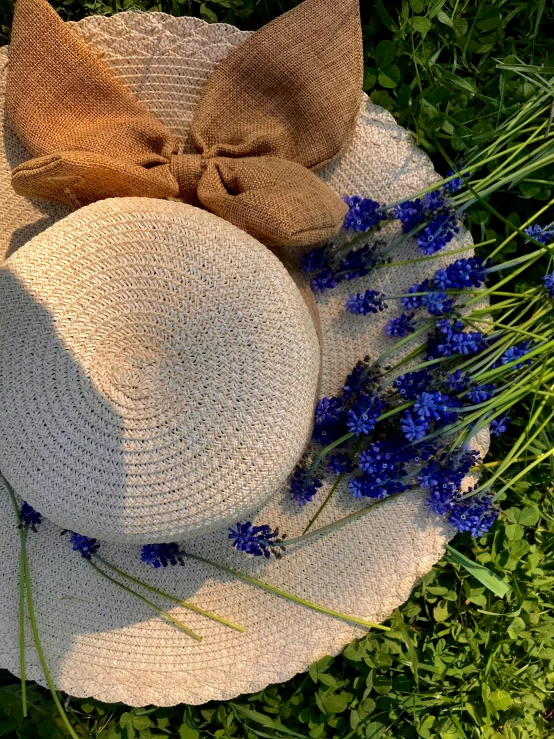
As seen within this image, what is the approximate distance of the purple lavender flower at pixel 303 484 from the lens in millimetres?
994

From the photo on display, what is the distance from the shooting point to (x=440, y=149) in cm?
113

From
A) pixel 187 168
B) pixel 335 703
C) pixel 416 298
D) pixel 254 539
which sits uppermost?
pixel 187 168

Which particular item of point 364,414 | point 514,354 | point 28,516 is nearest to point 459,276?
point 514,354

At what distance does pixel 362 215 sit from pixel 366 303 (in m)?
0.15

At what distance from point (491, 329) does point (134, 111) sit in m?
0.70

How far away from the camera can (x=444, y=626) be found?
1352mm

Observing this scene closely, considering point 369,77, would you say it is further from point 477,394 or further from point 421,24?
point 477,394

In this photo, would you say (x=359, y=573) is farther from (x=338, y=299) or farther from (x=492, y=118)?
(x=492, y=118)

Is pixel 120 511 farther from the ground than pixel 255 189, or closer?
closer

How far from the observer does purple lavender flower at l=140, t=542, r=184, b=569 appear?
977mm

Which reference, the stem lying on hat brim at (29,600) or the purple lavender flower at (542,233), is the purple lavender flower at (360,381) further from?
the stem lying on hat brim at (29,600)

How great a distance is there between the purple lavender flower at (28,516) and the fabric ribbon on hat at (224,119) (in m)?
0.53

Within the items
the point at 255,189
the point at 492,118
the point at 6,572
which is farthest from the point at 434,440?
the point at 6,572

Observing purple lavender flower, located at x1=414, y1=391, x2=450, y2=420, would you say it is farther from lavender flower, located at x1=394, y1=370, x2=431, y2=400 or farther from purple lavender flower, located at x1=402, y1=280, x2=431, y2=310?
purple lavender flower, located at x1=402, y1=280, x2=431, y2=310
